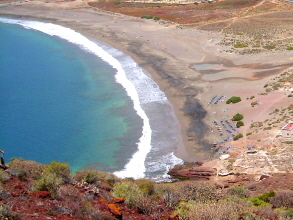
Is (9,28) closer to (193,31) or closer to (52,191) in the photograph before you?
(193,31)

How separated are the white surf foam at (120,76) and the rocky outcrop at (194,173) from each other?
229 cm

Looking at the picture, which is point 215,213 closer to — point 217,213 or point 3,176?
point 217,213

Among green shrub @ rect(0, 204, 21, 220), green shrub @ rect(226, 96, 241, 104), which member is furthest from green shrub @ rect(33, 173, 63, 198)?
green shrub @ rect(226, 96, 241, 104)

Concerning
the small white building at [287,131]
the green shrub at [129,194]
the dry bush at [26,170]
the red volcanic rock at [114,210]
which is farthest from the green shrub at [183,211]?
the small white building at [287,131]

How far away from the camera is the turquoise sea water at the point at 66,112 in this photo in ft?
113

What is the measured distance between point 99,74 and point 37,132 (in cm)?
1633

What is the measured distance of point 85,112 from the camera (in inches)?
1654

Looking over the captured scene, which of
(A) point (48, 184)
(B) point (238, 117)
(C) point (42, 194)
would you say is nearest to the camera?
(C) point (42, 194)

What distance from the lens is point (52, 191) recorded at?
15359 millimetres

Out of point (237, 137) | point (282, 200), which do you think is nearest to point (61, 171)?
point (282, 200)

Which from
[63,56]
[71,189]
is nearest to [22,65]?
[63,56]

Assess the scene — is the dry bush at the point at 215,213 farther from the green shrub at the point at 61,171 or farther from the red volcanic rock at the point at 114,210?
the green shrub at the point at 61,171

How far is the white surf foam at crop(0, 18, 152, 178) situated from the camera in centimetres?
3131

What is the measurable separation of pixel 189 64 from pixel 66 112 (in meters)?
18.1
